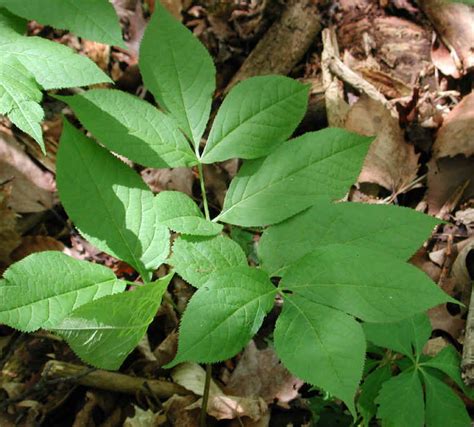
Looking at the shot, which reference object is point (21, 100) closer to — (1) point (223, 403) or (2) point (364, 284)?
(2) point (364, 284)

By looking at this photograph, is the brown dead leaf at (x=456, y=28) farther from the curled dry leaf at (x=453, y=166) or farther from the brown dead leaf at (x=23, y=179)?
the brown dead leaf at (x=23, y=179)

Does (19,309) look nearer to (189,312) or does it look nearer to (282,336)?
(189,312)

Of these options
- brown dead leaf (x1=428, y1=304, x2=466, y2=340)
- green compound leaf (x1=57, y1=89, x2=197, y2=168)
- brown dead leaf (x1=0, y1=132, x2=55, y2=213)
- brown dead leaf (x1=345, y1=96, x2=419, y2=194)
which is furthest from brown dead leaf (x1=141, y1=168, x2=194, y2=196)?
brown dead leaf (x1=428, y1=304, x2=466, y2=340)

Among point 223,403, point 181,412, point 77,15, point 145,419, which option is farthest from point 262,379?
point 77,15

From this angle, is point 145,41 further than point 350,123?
No

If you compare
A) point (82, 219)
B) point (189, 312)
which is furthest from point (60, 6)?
point (189, 312)

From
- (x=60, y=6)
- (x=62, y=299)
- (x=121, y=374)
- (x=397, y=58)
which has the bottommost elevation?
(x=121, y=374)
